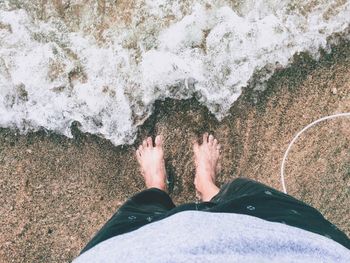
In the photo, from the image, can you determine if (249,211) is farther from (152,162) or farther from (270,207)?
(152,162)

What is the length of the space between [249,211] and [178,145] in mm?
720

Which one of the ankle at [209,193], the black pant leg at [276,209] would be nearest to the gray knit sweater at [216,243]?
the black pant leg at [276,209]

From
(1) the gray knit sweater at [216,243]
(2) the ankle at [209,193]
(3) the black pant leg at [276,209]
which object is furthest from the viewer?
(2) the ankle at [209,193]

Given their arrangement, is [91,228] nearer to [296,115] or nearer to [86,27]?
[86,27]

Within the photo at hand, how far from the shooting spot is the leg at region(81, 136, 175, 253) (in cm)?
172

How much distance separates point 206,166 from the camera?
7.54 ft

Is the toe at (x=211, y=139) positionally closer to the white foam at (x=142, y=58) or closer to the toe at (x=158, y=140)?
the white foam at (x=142, y=58)

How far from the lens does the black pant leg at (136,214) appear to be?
5.57 feet

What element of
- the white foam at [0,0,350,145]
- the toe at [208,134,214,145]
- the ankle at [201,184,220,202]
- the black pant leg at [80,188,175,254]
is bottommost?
the ankle at [201,184,220,202]

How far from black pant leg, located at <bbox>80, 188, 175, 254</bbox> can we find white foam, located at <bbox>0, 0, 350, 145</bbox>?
332 mm

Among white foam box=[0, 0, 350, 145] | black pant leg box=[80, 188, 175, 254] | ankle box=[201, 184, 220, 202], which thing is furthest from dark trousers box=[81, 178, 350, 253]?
white foam box=[0, 0, 350, 145]

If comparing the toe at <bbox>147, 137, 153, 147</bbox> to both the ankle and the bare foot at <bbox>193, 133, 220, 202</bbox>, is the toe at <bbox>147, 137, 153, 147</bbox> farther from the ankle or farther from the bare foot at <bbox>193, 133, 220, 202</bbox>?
the ankle

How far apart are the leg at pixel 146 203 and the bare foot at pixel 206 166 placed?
16 centimetres

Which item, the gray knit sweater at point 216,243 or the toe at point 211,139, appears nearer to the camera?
the gray knit sweater at point 216,243
